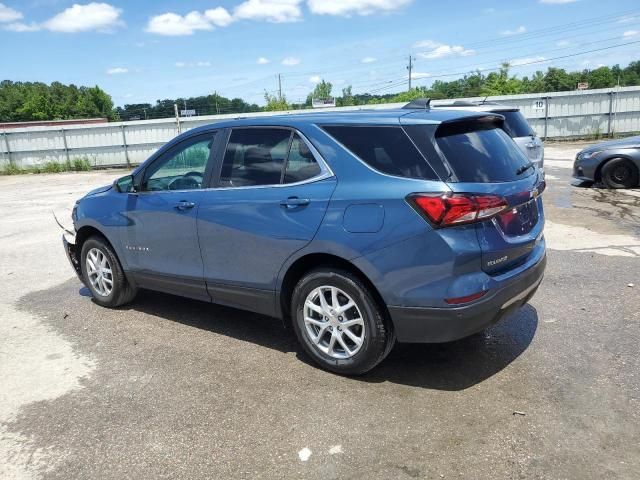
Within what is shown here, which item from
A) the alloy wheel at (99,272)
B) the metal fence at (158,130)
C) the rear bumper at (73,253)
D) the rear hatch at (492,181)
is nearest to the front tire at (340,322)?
the rear hatch at (492,181)

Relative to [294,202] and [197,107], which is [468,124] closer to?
[294,202]

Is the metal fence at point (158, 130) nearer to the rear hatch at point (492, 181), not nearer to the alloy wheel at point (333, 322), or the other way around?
the rear hatch at point (492, 181)

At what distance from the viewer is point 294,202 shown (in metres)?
3.74

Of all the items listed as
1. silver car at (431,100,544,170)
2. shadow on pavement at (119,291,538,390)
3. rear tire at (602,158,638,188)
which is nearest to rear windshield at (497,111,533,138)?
silver car at (431,100,544,170)

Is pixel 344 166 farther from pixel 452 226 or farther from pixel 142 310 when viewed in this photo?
pixel 142 310

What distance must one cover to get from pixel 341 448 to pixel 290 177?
6.05 feet

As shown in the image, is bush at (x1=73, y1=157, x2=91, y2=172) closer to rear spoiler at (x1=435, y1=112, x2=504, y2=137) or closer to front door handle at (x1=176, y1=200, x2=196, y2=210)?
front door handle at (x1=176, y1=200, x2=196, y2=210)

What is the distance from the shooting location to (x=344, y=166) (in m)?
3.59

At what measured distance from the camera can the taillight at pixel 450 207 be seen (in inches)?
125

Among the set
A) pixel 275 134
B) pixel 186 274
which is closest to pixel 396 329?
pixel 275 134

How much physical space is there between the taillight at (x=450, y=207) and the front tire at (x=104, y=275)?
10.6 feet

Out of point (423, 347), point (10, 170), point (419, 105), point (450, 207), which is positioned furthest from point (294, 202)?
point (10, 170)

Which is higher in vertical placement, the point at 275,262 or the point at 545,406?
the point at 275,262

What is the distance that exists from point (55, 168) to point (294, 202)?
77.7 ft
